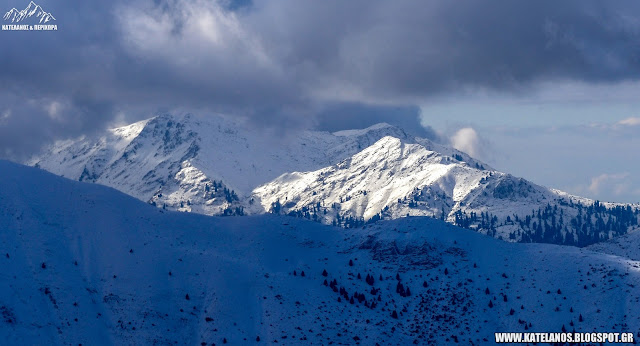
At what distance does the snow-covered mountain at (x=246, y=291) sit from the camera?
15100cm

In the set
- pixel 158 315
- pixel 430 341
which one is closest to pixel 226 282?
pixel 158 315

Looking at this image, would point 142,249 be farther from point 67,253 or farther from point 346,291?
point 346,291

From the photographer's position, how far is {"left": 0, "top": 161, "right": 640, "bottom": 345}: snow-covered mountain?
151 metres

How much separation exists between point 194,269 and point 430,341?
60.0 m

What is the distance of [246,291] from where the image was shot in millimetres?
171625

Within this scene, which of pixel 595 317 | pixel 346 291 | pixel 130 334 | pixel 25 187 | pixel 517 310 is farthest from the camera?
pixel 25 187

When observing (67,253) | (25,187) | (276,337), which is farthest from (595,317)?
(25,187)

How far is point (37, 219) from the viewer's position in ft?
598

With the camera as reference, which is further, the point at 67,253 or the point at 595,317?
the point at 67,253

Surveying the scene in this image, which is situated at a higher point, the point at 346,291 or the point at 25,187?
the point at 25,187

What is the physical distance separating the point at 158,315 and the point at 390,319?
52.7m

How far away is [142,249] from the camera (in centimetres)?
18162

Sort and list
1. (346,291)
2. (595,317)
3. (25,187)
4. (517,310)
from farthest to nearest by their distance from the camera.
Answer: (25,187) → (346,291) → (517,310) → (595,317)

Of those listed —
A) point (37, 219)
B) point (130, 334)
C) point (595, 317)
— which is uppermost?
point (37, 219)
